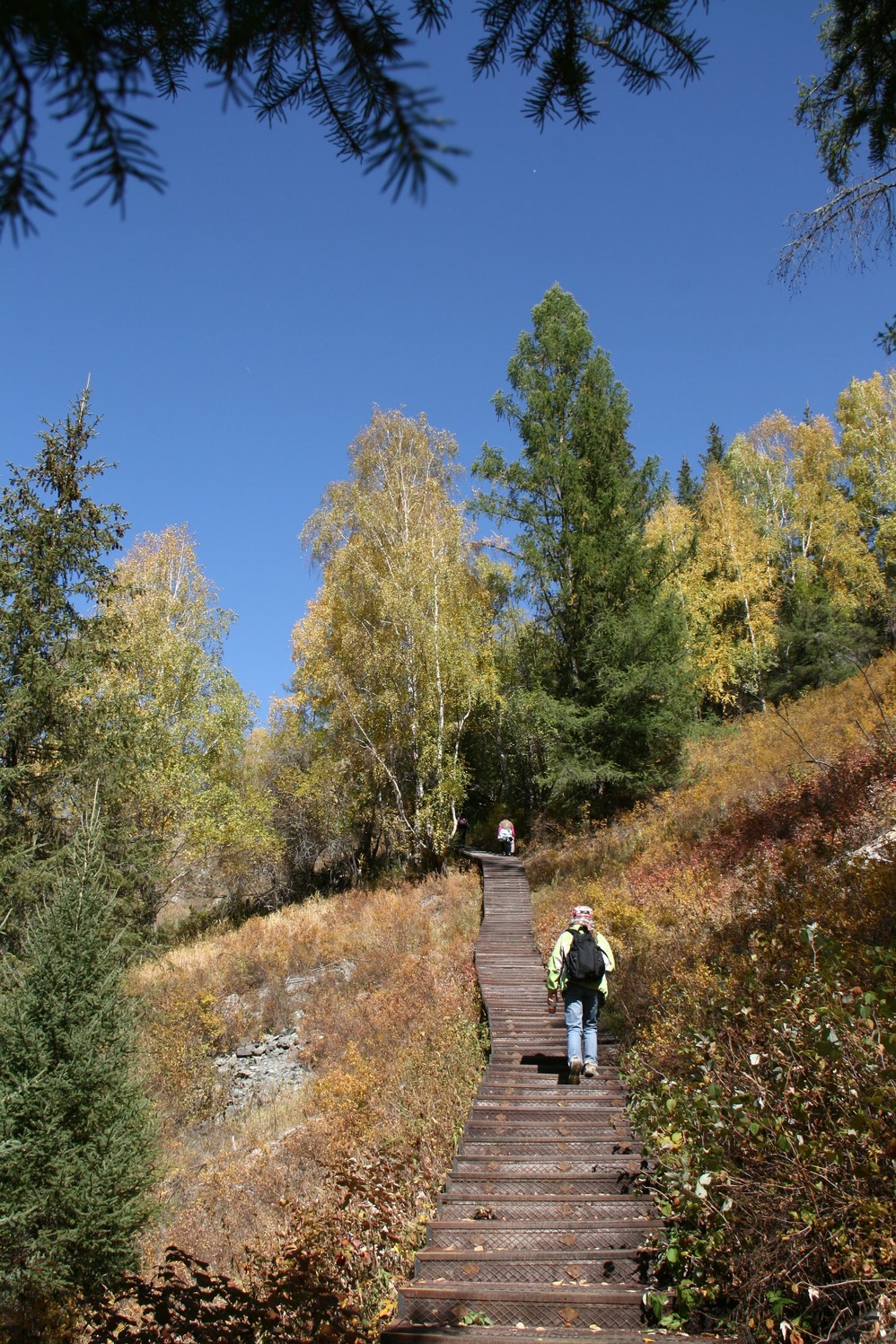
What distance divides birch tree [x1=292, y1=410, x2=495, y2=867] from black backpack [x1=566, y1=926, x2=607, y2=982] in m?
12.6

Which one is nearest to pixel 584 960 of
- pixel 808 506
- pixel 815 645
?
pixel 815 645

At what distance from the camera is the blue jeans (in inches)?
267

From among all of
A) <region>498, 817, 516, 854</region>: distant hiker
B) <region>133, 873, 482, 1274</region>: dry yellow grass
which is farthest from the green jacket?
<region>498, 817, 516, 854</region>: distant hiker

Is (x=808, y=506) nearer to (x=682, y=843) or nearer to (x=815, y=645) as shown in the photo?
(x=815, y=645)

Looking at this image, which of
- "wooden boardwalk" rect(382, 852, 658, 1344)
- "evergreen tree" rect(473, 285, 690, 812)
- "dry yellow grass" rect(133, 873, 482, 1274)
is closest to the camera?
"wooden boardwalk" rect(382, 852, 658, 1344)

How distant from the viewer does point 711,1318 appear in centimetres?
341

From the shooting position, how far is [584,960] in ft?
22.0

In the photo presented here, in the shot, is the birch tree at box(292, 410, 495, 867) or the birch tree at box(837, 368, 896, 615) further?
the birch tree at box(837, 368, 896, 615)

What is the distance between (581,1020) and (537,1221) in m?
2.53

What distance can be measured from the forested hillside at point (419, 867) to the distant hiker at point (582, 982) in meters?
0.53

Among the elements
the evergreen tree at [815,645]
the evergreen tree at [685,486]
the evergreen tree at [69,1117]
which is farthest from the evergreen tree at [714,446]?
the evergreen tree at [69,1117]

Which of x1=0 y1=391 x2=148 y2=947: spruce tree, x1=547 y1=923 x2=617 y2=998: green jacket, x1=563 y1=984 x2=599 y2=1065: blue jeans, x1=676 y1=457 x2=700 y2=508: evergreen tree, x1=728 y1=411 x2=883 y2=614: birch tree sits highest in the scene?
x1=676 y1=457 x2=700 y2=508: evergreen tree

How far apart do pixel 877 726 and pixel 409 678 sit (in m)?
12.0

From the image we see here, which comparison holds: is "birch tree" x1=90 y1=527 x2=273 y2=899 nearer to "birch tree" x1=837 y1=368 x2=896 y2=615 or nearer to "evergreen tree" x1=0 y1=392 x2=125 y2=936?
"evergreen tree" x1=0 y1=392 x2=125 y2=936
